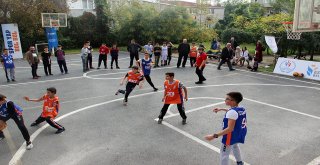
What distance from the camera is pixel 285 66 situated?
16.3 m

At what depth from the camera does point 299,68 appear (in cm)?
1569

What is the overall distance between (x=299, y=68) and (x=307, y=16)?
4.64 m

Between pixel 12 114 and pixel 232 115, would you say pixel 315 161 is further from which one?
pixel 12 114

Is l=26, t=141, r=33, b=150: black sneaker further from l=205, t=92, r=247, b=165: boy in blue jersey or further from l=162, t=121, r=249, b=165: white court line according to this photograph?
l=205, t=92, r=247, b=165: boy in blue jersey

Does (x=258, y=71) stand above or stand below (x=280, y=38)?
below

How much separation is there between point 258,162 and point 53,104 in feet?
18.3

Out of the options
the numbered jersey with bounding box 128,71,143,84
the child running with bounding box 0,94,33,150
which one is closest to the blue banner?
the numbered jersey with bounding box 128,71,143,84

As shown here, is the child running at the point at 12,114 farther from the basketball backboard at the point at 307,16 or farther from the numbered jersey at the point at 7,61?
the basketball backboard at the point at 307,16

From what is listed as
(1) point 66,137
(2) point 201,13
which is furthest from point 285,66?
(2) point 201,13

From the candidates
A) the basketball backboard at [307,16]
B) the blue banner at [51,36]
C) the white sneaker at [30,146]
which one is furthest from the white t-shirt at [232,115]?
the blue banner at [51,36]

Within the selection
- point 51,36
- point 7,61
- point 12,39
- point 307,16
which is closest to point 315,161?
point 307,16

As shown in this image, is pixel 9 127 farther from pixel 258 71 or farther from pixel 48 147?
pixel 258 71

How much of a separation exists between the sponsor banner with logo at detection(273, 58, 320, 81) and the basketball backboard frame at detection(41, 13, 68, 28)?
21706 mm

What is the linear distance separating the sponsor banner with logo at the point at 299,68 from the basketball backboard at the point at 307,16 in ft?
12.8
